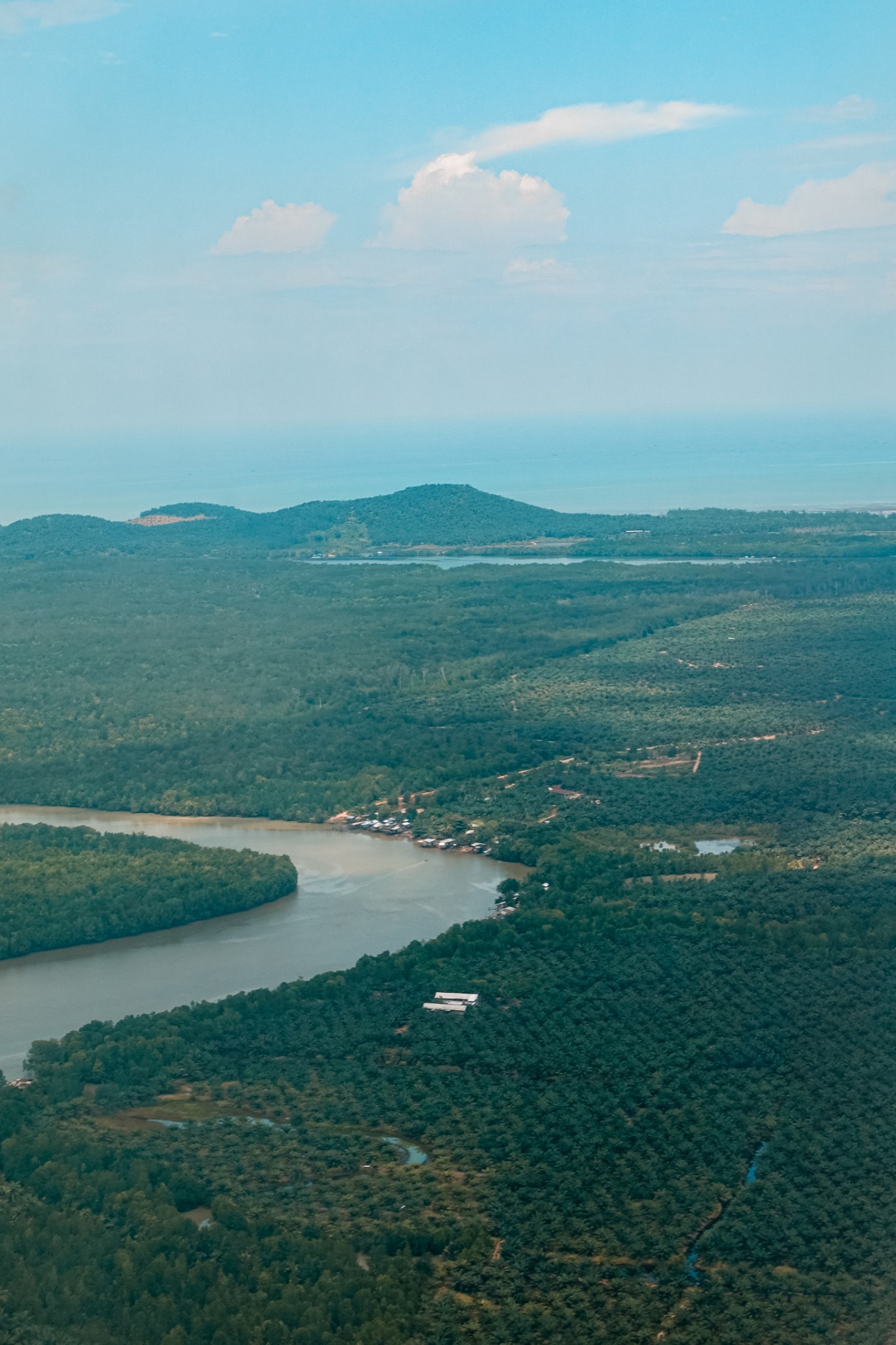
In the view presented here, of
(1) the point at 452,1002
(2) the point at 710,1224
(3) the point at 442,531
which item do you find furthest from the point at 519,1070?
(3) the point at 442,531

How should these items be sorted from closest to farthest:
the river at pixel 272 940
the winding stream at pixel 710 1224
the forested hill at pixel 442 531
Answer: the winding stream at pixel 710 1224, the river at pixel 272 940, the forested hill at pixel 442 531

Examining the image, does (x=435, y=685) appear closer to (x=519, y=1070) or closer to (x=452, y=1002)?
(x=452, y=1002)

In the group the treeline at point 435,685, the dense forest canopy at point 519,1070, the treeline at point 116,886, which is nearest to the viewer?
the dense forest canopy at point 519,1070

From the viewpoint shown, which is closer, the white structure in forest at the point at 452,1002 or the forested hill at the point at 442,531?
the white structure in forest at the point at 452,1002

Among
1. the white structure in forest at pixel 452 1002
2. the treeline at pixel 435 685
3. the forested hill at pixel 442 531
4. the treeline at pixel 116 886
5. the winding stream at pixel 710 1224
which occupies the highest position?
the forested hill at pixel 442 531

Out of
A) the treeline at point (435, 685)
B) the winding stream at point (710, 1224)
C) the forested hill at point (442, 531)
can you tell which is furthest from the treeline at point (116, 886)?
the forested hill at point (442, 531)

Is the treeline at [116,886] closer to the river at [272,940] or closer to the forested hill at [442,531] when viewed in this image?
the river at [272,940]

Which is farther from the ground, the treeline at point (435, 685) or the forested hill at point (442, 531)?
the forested hill at point (442, 531)

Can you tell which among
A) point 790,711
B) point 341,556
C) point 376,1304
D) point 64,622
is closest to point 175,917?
point 376,1304

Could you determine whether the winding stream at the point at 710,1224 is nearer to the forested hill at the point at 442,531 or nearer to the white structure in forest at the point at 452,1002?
the white structure in forest at the point at 452,1002
